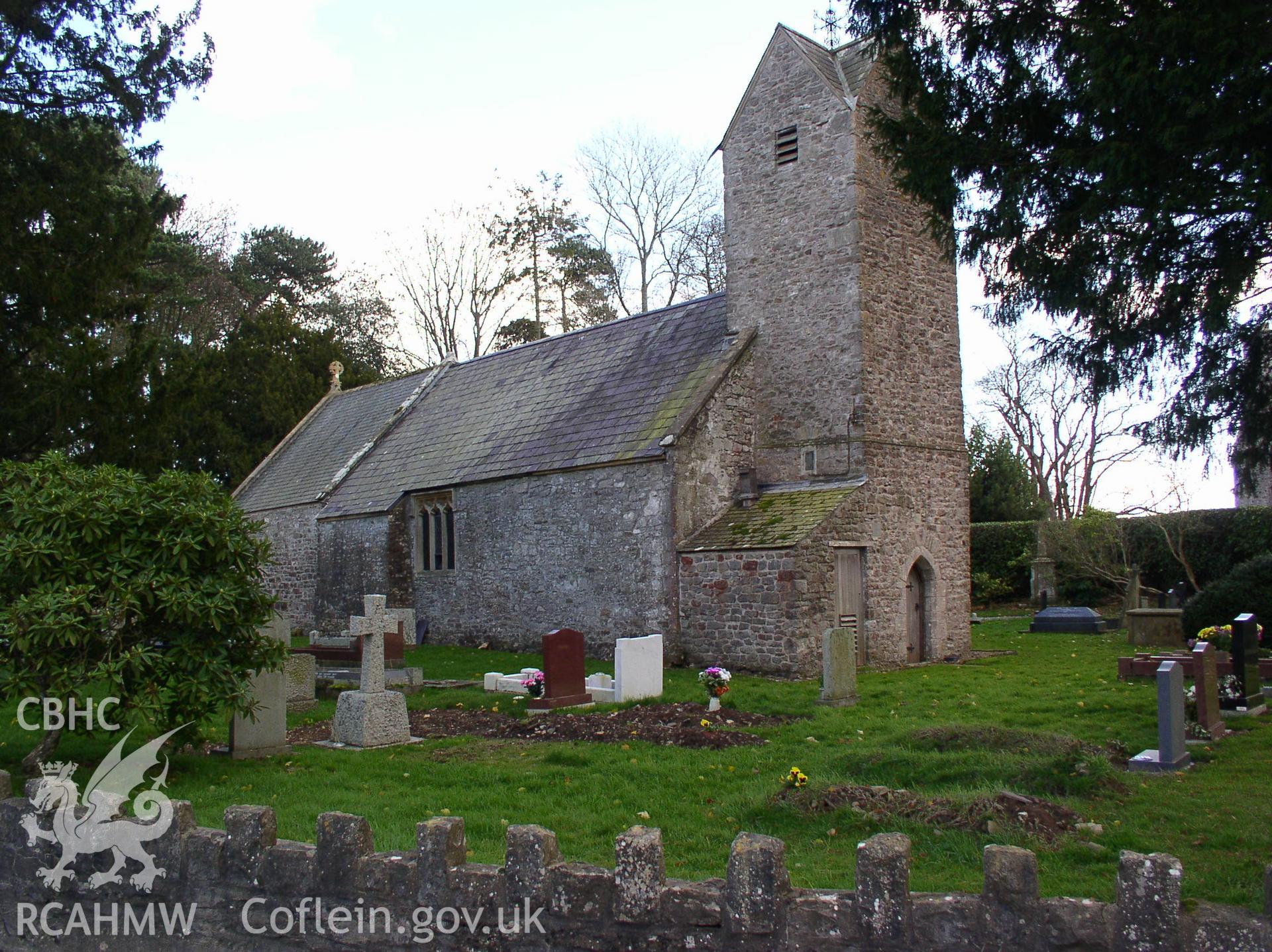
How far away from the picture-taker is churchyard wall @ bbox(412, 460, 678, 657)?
679 inches

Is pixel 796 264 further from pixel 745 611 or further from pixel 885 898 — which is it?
pixel 885 898

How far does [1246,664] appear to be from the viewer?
11164 millimetres

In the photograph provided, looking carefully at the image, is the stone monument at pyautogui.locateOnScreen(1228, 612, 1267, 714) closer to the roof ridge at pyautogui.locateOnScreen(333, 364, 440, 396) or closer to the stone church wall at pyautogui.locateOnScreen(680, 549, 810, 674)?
the stone church wall at pyautogui.locateOnScreen(680, 549, 810, 674)

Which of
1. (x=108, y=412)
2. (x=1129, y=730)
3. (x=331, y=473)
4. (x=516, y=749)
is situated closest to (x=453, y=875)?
(x=516, y=749)

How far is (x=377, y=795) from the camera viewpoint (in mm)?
8133

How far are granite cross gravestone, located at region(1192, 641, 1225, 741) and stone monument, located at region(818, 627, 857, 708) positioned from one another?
13.1 feet

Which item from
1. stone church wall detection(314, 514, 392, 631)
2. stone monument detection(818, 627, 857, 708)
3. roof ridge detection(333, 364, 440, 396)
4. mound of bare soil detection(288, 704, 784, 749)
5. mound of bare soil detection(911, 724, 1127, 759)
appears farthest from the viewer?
roof ridge detection(333, 364, 440, 396)

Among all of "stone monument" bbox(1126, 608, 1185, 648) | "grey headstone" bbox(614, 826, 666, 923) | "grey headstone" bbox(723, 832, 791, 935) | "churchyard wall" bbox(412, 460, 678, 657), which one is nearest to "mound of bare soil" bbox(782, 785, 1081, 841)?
"grey headstone" bbox(723, 832, 791, 935)

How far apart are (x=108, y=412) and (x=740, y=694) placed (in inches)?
402

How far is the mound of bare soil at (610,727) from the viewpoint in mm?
10234

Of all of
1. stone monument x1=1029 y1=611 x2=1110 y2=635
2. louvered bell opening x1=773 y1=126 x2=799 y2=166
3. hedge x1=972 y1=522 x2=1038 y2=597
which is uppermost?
louvered bell opening x1=773 y1=126 x2=799 y2=166

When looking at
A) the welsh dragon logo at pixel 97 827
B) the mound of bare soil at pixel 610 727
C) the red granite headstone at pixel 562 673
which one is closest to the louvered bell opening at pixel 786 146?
the red granite headstone at pixel 562 673

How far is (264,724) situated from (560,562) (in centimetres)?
926

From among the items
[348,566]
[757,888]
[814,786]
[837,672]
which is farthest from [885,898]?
[348,566]
